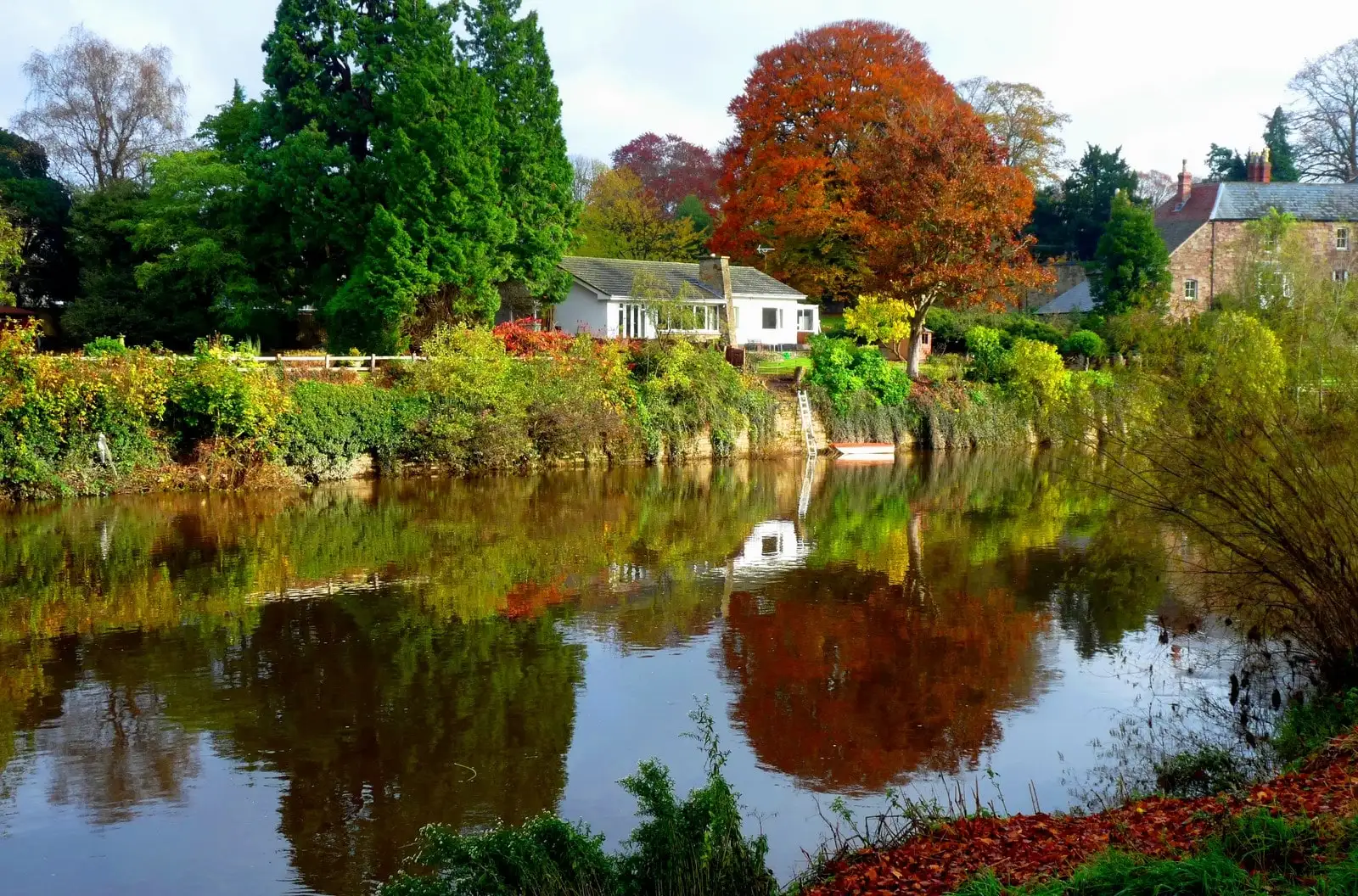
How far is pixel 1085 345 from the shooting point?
4975 cm

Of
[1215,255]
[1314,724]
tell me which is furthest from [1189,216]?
[1314,724]

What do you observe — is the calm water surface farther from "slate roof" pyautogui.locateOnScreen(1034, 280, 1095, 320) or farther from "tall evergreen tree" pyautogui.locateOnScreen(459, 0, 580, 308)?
"slate roof" pyautogui.locateOnScreen(1034, 280, 1095, 320)

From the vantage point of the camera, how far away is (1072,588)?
18188 millimetres

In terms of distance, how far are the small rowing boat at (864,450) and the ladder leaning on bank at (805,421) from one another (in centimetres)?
76

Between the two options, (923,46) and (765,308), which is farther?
(923,46)

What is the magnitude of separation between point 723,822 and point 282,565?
1382 cm

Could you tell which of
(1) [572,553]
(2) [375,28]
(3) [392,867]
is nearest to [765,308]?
(2) [375,28]

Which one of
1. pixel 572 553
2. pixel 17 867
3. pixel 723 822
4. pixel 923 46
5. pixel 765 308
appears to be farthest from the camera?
pixel 923 46

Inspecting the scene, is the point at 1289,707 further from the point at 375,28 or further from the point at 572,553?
the point at 375,28

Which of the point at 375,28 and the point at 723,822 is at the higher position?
the point at 375,28

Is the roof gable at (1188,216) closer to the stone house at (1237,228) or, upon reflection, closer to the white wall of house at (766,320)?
the stone house at (1237,228)

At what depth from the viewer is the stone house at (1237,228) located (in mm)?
58688

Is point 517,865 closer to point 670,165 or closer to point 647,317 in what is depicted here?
point 647,317

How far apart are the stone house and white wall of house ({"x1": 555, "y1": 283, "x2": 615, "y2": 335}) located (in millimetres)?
29899
